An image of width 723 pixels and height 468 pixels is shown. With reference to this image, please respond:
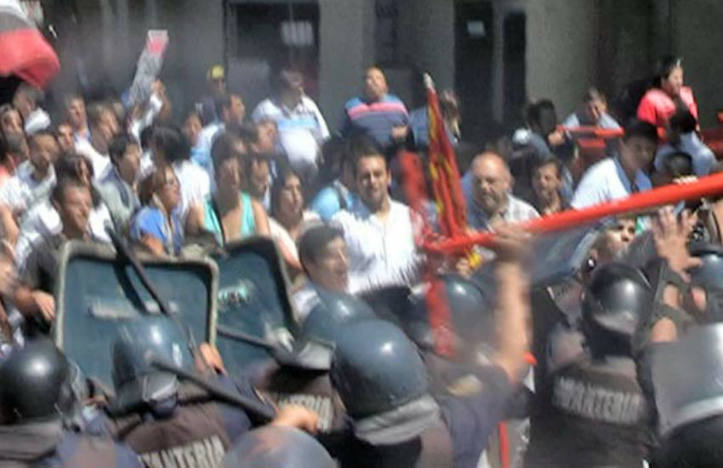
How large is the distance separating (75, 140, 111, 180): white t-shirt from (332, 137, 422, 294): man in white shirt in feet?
7.43

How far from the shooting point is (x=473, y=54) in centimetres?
1998

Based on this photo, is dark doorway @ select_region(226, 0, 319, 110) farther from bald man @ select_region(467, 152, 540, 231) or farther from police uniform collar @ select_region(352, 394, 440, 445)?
police uniform collar @ select_region(352, 394, 440, 445)

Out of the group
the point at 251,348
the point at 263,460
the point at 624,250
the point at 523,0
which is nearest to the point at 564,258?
the point at 624,250

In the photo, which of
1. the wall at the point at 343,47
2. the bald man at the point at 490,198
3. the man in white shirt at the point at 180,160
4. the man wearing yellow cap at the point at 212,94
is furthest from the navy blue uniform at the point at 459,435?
the wall at the point at 343,47

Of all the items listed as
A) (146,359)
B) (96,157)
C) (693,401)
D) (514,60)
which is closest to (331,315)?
(146,359)

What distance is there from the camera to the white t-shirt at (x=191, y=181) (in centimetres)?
1215

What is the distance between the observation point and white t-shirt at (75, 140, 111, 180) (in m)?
12.9

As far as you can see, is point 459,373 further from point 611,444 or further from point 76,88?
point 76,88

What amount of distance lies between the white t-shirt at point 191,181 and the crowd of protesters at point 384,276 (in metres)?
0.02

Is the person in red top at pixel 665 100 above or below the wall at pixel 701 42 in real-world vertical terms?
above

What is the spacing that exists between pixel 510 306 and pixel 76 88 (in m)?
10.4

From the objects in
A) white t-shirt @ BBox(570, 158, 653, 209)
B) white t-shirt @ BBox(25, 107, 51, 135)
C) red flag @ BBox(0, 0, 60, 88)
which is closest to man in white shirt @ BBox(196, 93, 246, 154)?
white t-shirt @ BBox(25, 107, 51, 135)

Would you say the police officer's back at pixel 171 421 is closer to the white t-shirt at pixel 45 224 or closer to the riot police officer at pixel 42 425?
the riot police officer at pixel 42 425

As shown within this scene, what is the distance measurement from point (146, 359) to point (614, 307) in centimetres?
150
